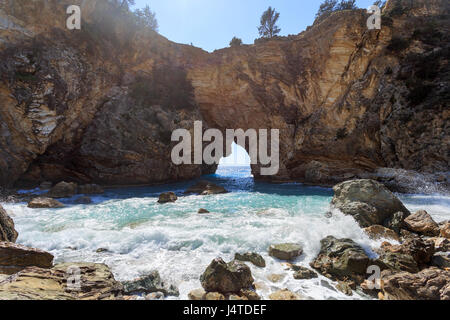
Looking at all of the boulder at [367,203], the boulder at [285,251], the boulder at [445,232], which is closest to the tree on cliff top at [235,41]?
the boulder at [367,203]

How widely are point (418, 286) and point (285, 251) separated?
2.22 m

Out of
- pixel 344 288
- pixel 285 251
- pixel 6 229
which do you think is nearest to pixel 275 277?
pixel 285 251

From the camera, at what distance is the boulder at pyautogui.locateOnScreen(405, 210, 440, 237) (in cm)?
556

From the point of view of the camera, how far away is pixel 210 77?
22.8m

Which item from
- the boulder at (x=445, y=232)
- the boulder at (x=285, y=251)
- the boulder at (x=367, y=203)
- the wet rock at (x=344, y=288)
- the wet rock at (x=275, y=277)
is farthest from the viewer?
the boulder at (x=367, y=203)

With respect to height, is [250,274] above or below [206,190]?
above

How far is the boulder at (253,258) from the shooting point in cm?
431

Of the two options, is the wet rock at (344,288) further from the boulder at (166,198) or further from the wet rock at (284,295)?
the boulder at (166,198)

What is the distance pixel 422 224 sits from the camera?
5715 millimetres

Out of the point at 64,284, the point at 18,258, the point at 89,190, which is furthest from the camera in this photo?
the point at 89,190

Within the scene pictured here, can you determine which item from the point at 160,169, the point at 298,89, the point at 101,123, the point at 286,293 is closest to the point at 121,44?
the point at 101,123

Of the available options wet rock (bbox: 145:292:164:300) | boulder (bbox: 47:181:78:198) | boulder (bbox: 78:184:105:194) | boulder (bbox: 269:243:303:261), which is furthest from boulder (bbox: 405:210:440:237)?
Result: boulder (bbox: 78:184:105:194)

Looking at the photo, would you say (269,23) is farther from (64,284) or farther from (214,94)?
(64,284)
